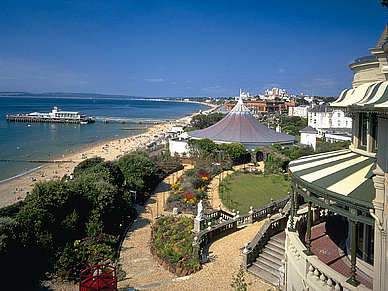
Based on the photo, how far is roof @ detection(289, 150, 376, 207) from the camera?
614cm

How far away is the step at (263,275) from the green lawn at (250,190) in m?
→ 7.09

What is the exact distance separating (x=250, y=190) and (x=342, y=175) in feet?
55.0

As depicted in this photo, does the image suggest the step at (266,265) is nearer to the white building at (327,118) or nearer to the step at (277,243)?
the step at (277,243)

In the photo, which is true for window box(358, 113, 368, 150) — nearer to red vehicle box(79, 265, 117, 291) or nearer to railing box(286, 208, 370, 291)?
railing box(286, 208, 370, 291)

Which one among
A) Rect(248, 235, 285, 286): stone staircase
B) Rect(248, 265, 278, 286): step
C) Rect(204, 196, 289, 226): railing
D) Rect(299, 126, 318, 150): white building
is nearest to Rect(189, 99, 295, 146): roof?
Rect(299, 126, 318, 150): white building

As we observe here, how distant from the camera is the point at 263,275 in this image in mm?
11273

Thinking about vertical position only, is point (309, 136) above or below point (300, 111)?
below

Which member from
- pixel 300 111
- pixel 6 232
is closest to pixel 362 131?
pixel 6 232

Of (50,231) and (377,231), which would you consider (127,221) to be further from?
(377,231)

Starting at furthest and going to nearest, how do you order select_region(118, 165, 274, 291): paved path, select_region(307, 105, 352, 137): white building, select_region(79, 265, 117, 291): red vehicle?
select_region(307, 105, 352, 137): white building < select_region(118, 165, 274, 291): paved path < select_region(79, 265, 117, 291): red vehicle

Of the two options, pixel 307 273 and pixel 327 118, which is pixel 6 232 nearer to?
pixel 307 273

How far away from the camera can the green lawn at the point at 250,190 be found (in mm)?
20453

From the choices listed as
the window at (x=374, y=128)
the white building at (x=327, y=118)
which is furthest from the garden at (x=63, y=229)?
the white building at (x=327, y=118)

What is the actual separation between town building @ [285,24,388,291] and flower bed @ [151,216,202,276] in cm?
476
